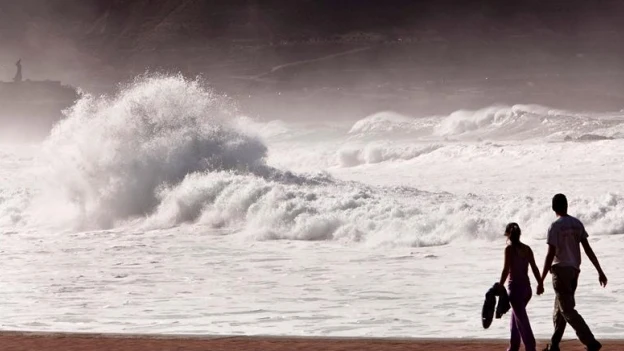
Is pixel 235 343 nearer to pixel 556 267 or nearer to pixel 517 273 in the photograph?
pixel 517 273

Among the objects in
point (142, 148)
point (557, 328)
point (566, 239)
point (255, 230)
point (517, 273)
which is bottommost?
point (557, 328)

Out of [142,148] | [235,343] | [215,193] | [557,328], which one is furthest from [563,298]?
[142,148]

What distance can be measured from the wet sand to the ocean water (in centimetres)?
104

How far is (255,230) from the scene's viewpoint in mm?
21109

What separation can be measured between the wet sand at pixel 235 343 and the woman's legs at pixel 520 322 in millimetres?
255

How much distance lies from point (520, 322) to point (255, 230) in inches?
480

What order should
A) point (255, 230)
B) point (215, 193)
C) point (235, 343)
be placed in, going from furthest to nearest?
point (215, 193) → point (255, 230) → point (235, 343)

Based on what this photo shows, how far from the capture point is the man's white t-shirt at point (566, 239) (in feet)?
30.6

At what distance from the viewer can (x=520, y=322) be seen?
9195 mm

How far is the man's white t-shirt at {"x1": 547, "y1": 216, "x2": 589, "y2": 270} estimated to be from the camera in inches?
367

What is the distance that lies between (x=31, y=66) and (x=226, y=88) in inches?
2057

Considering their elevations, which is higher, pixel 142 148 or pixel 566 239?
pixel 142 148

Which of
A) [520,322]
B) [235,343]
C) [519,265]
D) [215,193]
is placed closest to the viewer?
[520,322]

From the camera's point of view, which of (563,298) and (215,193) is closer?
(563,298)
